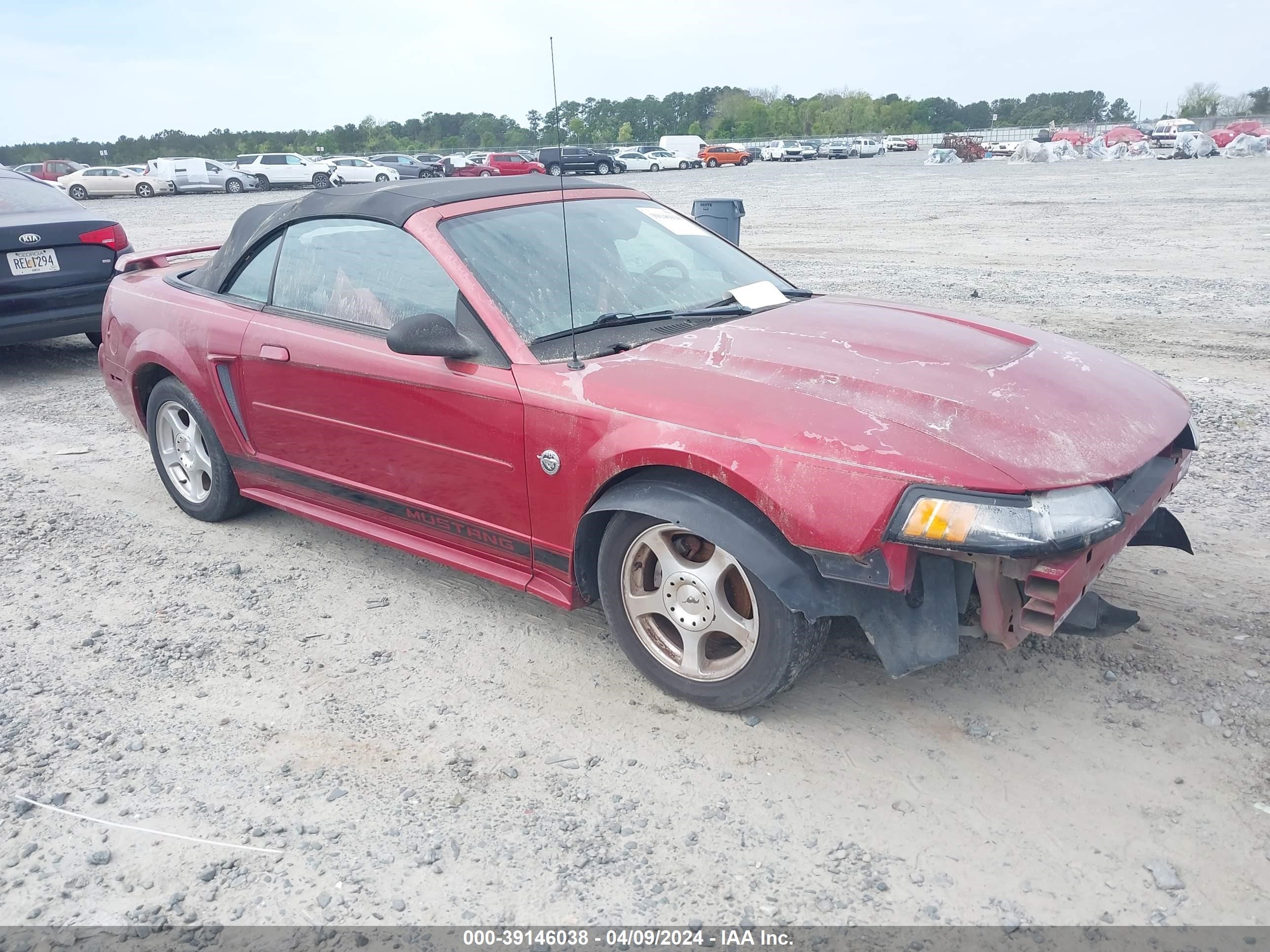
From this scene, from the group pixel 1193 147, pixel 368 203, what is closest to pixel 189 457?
pixel 368 203

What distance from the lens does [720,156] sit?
2071 inches

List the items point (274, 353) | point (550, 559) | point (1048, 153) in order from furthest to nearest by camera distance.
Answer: point (1048, 153), point (274, 353), point (550, 559)

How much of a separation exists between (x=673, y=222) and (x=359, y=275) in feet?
4.45

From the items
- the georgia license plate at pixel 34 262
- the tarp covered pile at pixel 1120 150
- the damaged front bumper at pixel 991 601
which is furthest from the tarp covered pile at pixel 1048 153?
the damaged front bumper at pixel 991 601

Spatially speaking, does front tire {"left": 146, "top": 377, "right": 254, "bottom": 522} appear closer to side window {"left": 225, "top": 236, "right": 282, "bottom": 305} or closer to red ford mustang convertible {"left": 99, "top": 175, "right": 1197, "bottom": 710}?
red ford mustang convertible {"left": 99, "top": 175, "right": 1197, "bottom": 710}

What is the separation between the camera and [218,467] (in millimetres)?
4508

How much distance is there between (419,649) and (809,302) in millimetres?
2032

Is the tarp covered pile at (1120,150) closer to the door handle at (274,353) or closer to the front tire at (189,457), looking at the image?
the front tire at (189,457)

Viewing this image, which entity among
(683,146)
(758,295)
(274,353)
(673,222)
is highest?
(673,222)

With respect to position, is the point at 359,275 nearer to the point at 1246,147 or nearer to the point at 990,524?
the point at 990,524

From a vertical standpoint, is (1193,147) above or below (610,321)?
below

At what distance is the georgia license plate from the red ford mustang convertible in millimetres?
3746

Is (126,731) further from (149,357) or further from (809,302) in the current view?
(809,302)

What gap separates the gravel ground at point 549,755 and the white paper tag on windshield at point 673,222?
1.68m
